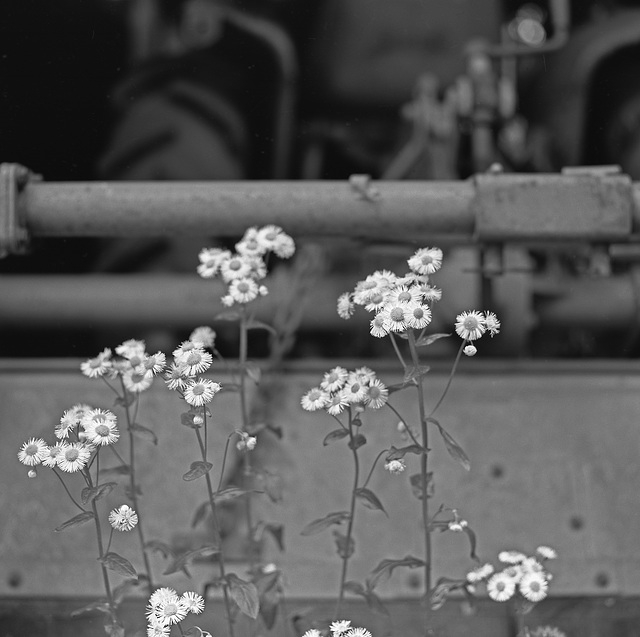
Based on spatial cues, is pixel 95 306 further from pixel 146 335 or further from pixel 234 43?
Answer: pixel 234 43

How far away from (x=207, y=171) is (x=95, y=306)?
929 mm

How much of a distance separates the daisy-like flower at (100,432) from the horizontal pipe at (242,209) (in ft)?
2.43

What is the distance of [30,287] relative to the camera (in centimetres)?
257

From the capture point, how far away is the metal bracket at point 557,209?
5.90 ft

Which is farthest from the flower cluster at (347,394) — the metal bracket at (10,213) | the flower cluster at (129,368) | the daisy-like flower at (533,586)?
the metal bracket at (10,213)

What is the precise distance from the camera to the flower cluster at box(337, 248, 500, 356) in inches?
48.1

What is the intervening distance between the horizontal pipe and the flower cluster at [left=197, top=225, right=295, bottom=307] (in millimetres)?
275

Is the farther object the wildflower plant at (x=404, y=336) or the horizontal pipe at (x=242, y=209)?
the horizontal pipe at (x=242, y=209)

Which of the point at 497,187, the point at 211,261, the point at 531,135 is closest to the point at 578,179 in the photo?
the point at 497,187

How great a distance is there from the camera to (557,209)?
5.93ft

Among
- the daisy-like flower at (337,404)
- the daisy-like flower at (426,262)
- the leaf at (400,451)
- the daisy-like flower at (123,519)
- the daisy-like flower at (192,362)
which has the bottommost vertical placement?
the daisy-like flower at (123,519)

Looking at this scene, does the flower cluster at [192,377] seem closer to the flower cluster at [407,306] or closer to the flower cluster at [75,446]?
the flower cluster at [75,446]

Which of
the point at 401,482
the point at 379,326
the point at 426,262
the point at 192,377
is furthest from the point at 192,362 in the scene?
the point at 401,482

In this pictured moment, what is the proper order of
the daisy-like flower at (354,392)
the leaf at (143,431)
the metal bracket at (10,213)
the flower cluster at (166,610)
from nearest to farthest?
the flower cluster at (166,610), the daisy-like flower at (354,392), the leaf at (143,431), the metal bracket at (10,213)
